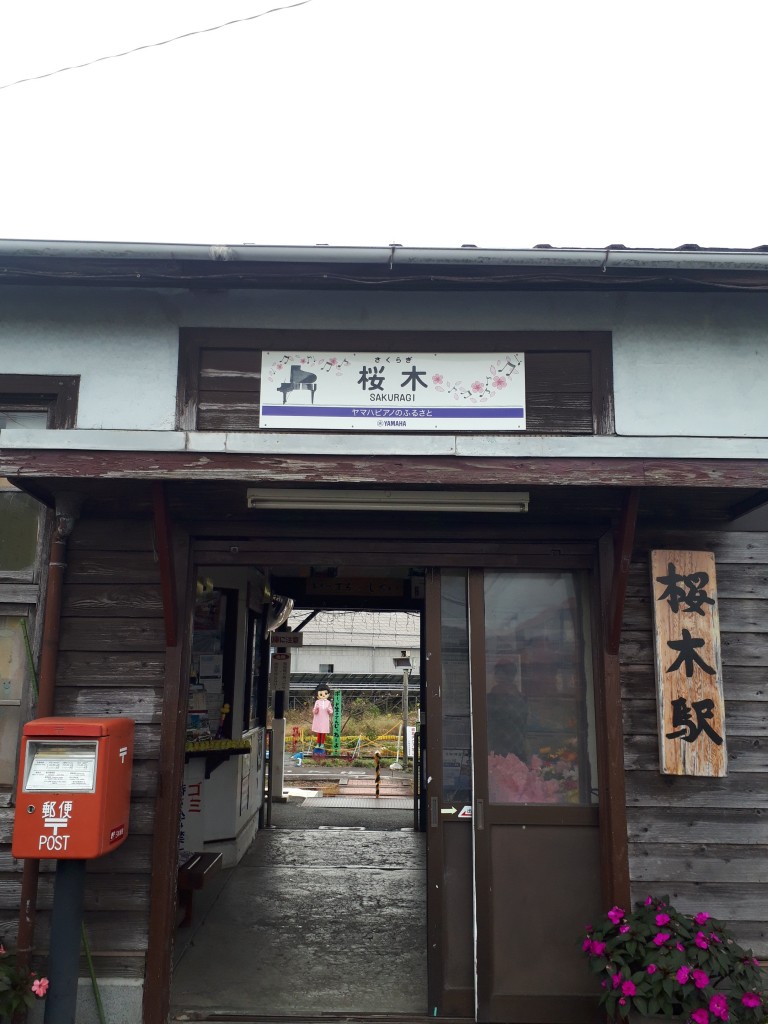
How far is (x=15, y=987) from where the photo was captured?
4027 millimetres

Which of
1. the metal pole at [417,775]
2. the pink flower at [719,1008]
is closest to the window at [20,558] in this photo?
the pink flower at [719,1008]

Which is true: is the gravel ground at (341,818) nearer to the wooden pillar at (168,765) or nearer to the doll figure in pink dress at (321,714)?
the wooden pillar at (168,765)

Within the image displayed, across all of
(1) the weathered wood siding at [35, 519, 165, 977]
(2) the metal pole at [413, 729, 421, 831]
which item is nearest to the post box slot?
(1) the weathered wood siding at [35, 519, 165, 977]

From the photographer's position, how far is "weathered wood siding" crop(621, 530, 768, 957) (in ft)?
14.6

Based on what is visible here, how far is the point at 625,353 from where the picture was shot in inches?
185

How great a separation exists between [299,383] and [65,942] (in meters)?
3.27

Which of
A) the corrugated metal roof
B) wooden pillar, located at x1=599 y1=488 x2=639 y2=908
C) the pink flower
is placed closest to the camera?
the pink flower

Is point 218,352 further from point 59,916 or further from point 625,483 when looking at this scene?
point 59,916

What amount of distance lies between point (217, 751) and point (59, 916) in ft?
12.2

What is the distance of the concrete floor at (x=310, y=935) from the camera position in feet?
15.8

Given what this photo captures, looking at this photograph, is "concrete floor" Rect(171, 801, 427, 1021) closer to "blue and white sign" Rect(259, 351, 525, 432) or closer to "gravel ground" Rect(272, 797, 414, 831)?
"gravel ground" Rect(272, 797, 414, 831)

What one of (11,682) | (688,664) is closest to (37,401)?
(11,682)

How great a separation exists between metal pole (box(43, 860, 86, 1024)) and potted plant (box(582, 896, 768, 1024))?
2.67m

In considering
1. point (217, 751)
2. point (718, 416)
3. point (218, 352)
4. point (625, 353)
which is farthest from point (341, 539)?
point (217, 751)
